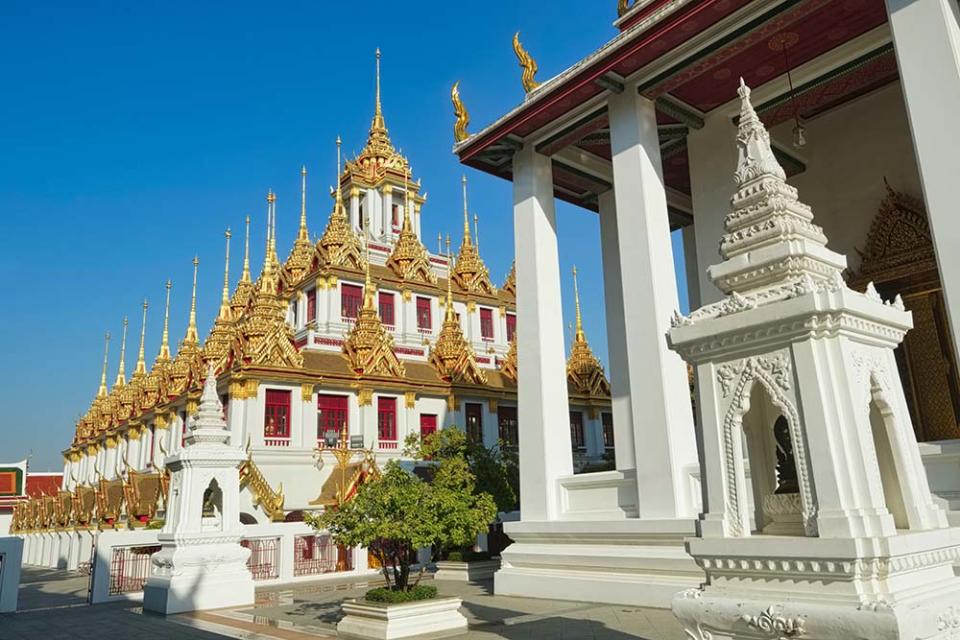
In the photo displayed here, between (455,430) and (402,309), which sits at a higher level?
(402,309)

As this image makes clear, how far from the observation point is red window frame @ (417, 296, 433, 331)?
101ft

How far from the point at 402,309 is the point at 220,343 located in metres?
7.15

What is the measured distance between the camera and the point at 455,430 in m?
19.1

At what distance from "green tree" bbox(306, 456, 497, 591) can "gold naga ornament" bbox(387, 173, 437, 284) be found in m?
21.2

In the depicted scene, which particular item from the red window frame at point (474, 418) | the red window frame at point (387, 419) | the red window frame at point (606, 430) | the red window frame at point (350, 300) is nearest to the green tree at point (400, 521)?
the red window frame at point (387, 419)

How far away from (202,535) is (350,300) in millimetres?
16873

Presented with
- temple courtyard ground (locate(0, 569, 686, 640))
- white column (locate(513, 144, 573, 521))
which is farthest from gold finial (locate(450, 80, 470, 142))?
temple courtyard ground (locate(0, 569, 686, 640))

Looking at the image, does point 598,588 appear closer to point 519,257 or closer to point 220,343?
point 519,257

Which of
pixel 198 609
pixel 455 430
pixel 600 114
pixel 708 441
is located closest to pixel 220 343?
pixel 455 430

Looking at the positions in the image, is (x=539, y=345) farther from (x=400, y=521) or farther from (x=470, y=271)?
(x=470, y=271)

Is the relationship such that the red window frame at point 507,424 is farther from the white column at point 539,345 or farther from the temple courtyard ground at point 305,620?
the white column at point 539,345

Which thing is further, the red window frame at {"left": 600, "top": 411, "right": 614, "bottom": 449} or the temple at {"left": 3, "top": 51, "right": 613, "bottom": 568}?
the red window frame at {"left": 600, "top": 411, "right": 614, "bottom": 449}

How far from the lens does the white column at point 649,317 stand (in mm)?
9961

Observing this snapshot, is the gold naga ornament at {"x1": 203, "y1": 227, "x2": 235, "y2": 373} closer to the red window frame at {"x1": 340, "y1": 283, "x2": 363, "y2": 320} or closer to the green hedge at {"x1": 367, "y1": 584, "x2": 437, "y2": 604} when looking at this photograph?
the red window frame at {"x1": 340, "y1": 283, "x2": 363, "y2": 320}
